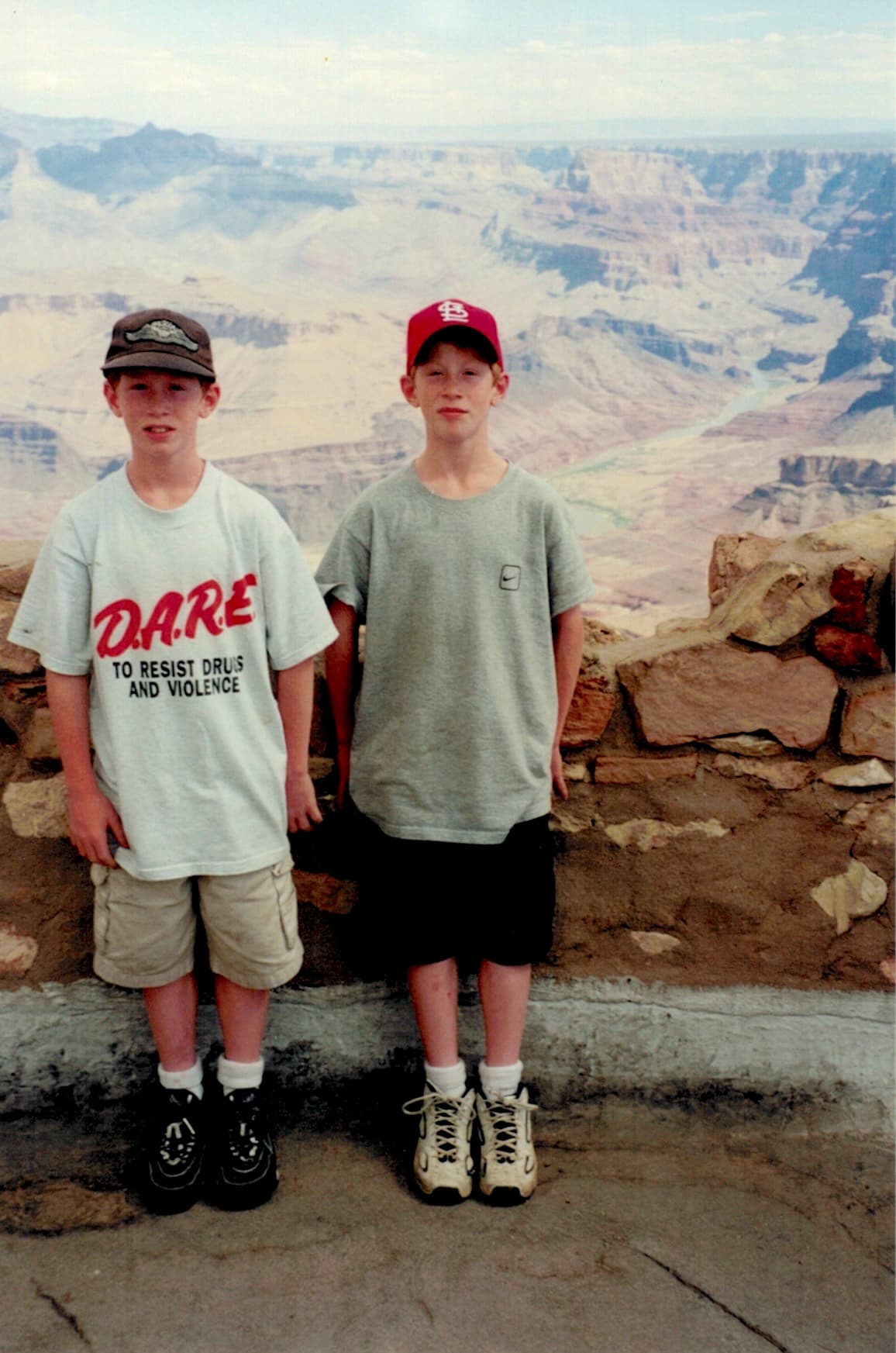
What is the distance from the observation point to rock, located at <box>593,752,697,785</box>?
238 cm

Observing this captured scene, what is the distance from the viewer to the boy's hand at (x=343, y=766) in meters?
2.24

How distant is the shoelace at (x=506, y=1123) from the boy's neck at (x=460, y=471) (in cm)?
118

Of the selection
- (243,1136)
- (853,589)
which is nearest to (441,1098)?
(243,1136)

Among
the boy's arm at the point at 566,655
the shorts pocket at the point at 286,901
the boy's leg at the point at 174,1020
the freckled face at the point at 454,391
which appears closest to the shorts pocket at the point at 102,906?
the boy's leg at the point at 174,1020

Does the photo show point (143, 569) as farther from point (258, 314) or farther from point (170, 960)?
point (258, 314)

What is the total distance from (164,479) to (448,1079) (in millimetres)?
1264

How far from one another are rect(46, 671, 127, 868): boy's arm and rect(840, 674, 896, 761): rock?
4.67 ft

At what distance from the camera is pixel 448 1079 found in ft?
7.48

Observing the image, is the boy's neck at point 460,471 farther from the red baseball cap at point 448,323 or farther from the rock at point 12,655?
the rock at point 12,655

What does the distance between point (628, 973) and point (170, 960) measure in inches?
38.5

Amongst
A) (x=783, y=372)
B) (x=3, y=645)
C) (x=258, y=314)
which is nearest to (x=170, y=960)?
(x=3, y=645)

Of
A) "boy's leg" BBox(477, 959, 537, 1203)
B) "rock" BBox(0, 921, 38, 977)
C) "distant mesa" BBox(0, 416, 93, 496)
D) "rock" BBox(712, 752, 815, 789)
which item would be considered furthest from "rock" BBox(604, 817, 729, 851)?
"distant mesa" BBox(0, 416, 93, 496)

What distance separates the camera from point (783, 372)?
92.1 m

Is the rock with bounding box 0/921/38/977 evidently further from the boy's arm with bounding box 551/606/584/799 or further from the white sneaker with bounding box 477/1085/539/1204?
the boy's arm with bounding box 551/606/584/799
